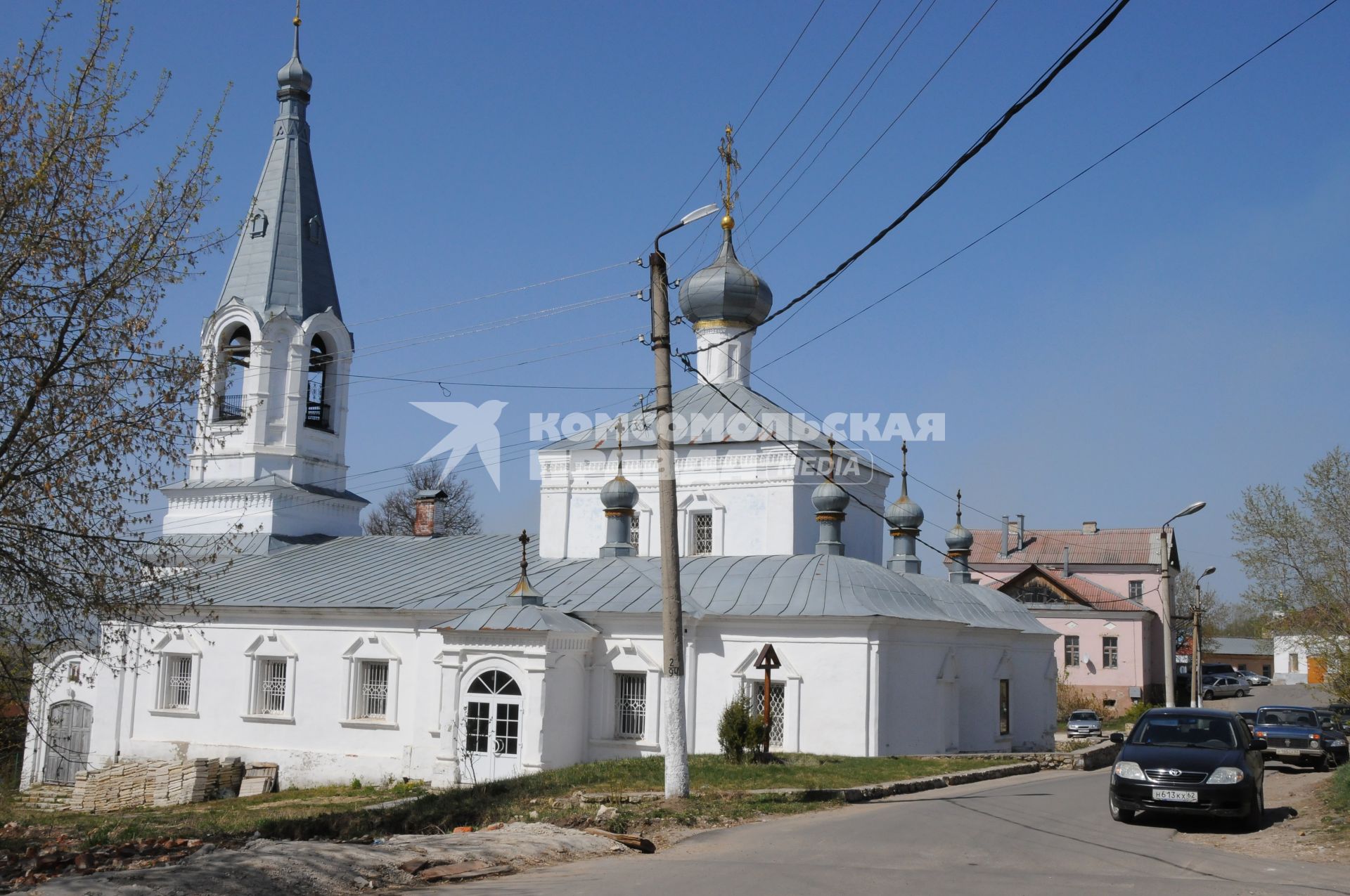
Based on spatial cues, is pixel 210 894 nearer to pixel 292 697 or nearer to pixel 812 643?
pixel 812 643

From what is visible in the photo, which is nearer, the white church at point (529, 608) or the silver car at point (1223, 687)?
the white church at point (529, 608)

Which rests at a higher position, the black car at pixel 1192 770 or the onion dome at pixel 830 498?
the onion dome at pixel 830 498

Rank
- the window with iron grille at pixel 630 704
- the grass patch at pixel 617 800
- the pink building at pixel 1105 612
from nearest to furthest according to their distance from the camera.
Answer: the grass patch at pixel 617 800, the window with iron grille at pixel 630 704, the pink building at pixel 1105 612

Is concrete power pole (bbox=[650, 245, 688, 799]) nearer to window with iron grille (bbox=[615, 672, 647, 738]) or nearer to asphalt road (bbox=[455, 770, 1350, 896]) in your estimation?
asphalt road (bbox=[455, 770, 1350, 896])

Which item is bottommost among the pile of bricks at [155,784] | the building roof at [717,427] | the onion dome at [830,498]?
the pile of bricks at [155,784]

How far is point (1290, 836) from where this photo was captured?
37.9ft

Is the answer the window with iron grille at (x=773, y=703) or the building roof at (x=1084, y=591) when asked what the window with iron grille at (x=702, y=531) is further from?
the building roof at (x=1084, y=591)

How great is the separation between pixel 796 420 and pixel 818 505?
2.73 metres

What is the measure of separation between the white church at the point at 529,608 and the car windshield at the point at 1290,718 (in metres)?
4.84

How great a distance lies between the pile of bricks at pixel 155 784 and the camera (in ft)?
77.0

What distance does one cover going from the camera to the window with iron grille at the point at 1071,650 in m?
47.4

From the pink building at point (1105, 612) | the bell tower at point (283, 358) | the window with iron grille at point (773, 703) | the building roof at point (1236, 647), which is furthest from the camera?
the building roof at point (1236, 647)

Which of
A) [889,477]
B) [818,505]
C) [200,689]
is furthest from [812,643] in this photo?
[200,689]

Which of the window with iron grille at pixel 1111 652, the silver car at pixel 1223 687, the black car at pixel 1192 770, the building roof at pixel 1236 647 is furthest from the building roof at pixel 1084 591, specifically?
the black car at pixel 1192 770
